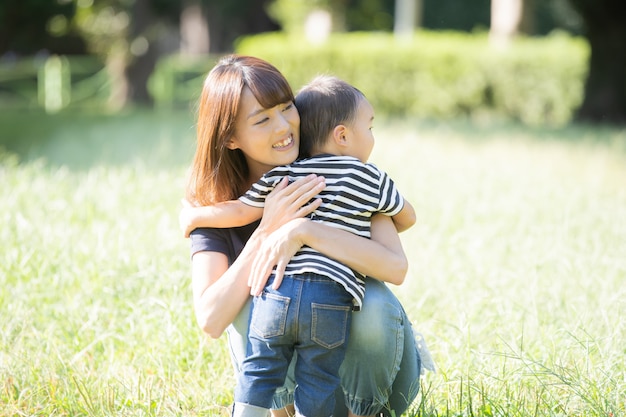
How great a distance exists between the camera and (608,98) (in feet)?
41.8

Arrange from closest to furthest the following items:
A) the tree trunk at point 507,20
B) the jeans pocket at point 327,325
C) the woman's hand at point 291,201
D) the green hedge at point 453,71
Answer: the jeans pocket at point 327,325 → the woman's hand at point 291,201 → the green hedge at point 453,71 → the tree trunk at point 507,20

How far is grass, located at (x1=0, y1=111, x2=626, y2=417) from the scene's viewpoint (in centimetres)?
272

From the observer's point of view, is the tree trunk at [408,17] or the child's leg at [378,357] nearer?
the child's leg at [378,357]

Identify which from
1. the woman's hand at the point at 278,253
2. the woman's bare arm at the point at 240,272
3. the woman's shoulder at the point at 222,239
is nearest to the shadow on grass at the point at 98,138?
the woman's shoulder at the point at 222,239

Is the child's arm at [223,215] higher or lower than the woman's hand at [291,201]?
lower

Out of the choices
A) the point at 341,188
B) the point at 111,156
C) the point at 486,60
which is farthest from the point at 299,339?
the point at 486,60

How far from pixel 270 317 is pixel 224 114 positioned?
0.69m

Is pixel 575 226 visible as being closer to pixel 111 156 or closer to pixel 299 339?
pixel 299 339

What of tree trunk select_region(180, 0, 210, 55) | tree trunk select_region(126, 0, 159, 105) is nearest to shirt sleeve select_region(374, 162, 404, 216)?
tree trunk select_region(126, 0, 159, 105)

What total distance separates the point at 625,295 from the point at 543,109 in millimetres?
12278

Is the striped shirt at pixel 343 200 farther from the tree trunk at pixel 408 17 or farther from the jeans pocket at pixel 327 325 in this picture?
the tree trunk at pixel 408 17

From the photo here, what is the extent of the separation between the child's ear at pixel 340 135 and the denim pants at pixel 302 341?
456 millimetres

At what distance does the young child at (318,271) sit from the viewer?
2.31 m

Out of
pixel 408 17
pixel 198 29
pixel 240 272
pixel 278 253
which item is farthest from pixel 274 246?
pixel 198 29
